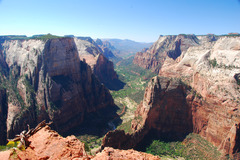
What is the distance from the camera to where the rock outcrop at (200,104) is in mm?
35312

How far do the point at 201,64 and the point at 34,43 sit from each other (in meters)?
64.5

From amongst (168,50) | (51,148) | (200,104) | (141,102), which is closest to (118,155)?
(51,148)

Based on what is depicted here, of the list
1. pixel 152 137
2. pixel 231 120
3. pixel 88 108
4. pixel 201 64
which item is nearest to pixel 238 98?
pixel 231 120

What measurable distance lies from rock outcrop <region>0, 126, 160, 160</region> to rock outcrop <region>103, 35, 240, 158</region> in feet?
72.1

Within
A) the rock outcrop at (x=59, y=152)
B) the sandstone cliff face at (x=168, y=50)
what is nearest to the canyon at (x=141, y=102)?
the rock outcrop at (x=59, y=152)

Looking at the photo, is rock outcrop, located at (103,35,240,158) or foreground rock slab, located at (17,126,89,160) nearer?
foreground rock slab, located at (17,126,89,160)

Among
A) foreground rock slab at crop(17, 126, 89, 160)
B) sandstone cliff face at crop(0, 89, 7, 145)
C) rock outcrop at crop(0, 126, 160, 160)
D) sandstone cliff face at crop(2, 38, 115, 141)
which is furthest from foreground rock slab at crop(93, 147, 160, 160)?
sandstone cliff face at crop(0, 89, 7, 145)

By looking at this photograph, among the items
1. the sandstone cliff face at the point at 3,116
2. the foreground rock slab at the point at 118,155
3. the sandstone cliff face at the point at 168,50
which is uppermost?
the sandstone cliff face at the point at 168,50

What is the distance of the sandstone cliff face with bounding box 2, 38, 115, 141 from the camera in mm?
47750

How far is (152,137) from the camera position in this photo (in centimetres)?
4422

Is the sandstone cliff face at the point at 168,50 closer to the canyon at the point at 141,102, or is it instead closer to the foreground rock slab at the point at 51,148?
the canyon at the point at 141,102

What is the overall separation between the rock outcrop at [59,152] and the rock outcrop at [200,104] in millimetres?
21970

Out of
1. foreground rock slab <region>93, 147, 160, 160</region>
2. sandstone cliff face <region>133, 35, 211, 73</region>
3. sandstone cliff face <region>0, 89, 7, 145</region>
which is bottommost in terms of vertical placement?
sandstone cliff face <region>0, 89, 7, 145</region>

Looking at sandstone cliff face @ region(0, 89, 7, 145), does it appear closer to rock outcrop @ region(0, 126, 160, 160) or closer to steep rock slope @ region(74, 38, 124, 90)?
rock outcrop @ region(0, 126, 160, 160)
